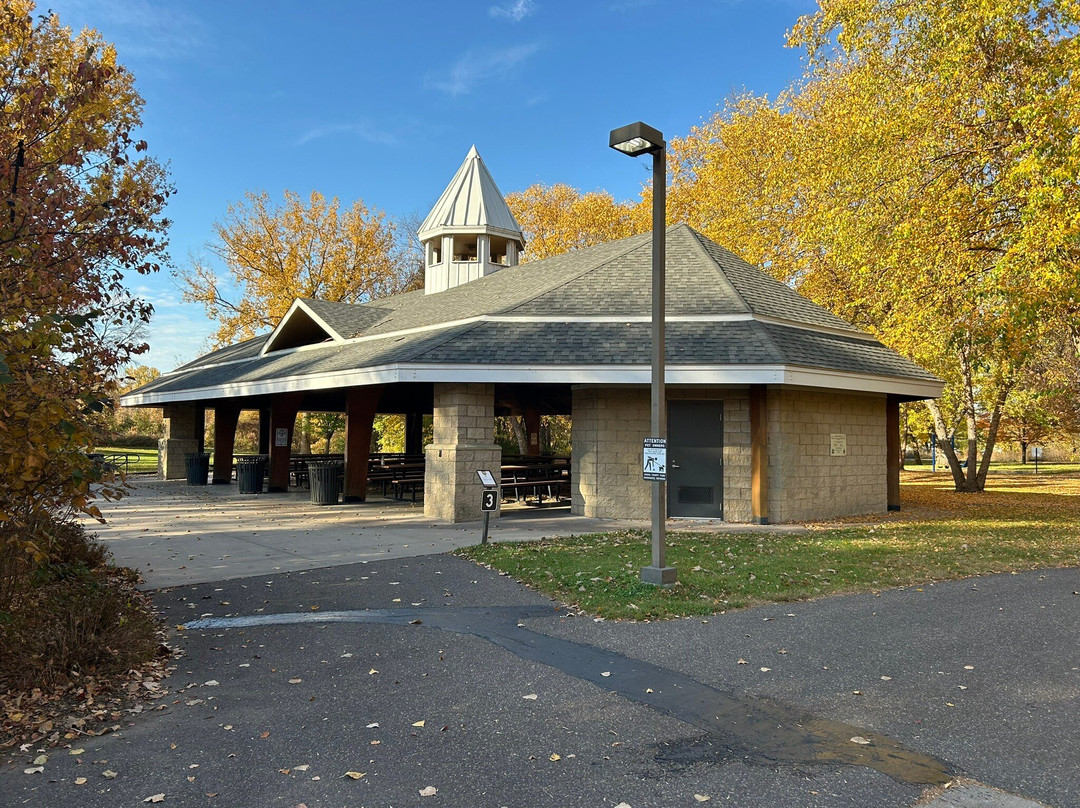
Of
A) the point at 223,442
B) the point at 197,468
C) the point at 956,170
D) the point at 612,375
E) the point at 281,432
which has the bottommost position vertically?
the point at 197,468

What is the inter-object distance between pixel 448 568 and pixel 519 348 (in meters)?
5.61

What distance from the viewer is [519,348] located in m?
14.1

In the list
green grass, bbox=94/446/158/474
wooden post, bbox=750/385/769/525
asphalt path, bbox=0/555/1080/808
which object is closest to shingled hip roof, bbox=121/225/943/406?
wooden post, bbox=750/385/769/525

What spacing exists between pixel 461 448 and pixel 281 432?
8.52 meters

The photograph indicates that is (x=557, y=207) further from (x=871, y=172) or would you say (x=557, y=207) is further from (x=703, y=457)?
(x=703, y=457)

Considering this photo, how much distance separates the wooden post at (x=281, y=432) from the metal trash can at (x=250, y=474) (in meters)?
0.29

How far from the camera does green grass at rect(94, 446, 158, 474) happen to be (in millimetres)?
34725

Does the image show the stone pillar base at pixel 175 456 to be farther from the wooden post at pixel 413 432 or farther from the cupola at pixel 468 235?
the cupola at pixel 468 235

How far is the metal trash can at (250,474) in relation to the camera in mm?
20688

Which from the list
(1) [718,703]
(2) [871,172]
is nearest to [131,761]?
(1) [718,703]

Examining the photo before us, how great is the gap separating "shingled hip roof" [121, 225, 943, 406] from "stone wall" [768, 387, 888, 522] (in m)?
0.78

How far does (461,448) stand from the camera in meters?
13.9

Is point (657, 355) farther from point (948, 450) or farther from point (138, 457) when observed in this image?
point (138, 457)

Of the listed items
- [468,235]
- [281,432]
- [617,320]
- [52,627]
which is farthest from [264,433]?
[52,627]
